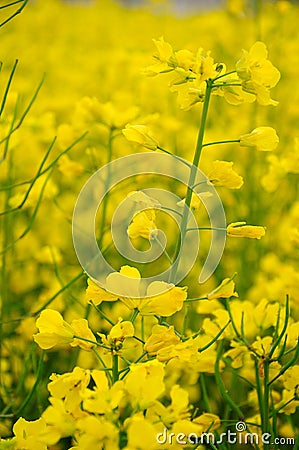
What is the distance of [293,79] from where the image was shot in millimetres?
2441

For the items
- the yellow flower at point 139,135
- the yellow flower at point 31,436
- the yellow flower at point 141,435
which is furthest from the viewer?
the yellow flower at point 139,135

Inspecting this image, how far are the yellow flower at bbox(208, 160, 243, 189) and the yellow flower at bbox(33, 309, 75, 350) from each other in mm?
212

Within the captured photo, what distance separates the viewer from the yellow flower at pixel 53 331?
27.6 inches

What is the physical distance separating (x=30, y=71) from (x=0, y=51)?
154mm

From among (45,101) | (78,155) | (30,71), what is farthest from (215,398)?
(30,71)

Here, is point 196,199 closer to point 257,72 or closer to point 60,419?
point 257,72

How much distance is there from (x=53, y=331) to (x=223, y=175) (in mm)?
232

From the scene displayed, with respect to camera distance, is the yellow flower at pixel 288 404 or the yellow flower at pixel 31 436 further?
the yellow flower at pixel 288 404

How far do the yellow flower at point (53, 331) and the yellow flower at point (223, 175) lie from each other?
21 centimetres

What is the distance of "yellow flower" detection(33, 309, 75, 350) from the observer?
2.30 ft

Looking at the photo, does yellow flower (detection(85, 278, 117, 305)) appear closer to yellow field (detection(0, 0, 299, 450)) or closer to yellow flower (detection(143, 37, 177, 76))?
yellow field (detection(0, 0, 299, 450))

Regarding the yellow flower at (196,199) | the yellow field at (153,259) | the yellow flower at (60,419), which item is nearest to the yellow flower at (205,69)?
the yellow field at (153,259)

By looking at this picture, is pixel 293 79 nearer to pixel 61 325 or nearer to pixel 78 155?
pixel 78 155

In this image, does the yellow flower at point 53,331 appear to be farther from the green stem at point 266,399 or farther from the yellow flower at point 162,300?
the green stem at point 266,399
